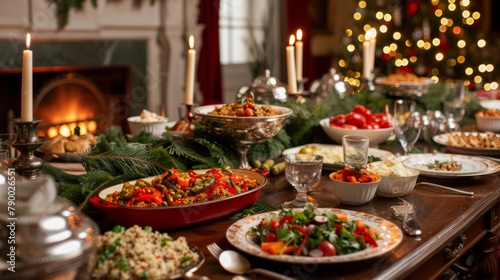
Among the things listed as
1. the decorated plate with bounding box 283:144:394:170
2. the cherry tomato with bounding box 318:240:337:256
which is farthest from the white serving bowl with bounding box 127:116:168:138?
the cherry tomato with bounding box 318:240:337:256

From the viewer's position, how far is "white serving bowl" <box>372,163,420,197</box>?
178 centimetres

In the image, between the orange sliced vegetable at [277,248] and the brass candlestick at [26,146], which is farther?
the brass candlestick at [26,146]

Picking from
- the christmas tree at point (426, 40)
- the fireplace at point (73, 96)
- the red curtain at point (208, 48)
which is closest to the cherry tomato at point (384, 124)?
the fireplace at point (73, 96)

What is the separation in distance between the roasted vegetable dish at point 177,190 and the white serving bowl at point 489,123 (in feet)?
5.61

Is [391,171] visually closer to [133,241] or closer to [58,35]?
[133,241]

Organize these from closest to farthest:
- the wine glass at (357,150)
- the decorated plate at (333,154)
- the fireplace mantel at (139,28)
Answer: the wine glass at (357,150), the decorated plate at (333,154), the fireplace mantel at (139,28)

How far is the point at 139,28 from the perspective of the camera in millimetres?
5188

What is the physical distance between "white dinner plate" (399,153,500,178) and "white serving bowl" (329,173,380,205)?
15.3 inches

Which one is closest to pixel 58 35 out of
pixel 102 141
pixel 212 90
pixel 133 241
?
pixel 212 90

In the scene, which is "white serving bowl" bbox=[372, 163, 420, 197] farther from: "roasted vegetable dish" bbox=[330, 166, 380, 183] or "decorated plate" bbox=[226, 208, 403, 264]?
"decorated plate" bbox=[226, 208, 403, 264]

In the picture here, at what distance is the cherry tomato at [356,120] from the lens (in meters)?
2.48

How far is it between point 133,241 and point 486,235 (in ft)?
4.10

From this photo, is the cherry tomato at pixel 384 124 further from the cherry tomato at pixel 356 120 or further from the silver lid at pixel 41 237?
the silver lid at pixel 41 237

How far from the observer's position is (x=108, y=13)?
16.1ft
